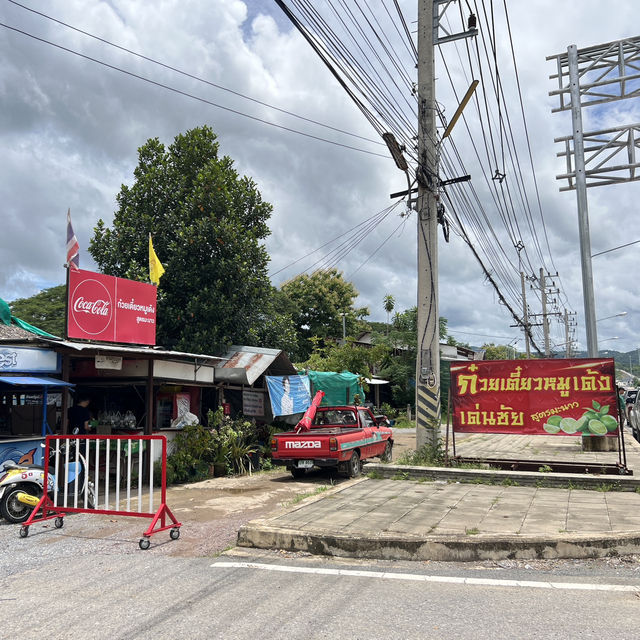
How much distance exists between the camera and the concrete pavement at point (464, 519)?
6.07 metres

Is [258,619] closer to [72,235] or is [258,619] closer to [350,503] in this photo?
[350,503]

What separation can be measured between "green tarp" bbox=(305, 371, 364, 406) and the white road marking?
1193 centimetres

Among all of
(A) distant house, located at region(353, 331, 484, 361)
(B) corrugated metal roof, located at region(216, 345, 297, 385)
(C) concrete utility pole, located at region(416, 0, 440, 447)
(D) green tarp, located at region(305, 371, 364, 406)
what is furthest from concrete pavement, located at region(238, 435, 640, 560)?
(A) distant house, located at region(353, 331, 484, 361)

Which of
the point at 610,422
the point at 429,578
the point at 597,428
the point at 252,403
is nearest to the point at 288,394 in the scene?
the point at 252,403

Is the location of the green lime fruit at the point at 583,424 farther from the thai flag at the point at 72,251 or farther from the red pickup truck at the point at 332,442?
the thai flag at the point at 72,251

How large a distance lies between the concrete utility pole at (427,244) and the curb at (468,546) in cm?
629

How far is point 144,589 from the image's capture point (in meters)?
5.13

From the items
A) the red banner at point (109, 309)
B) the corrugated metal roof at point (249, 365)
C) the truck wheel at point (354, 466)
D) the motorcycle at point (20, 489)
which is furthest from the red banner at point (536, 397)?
the motorcycle at point (20, 489)

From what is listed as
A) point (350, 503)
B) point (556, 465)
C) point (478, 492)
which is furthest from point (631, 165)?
point (350, 503)

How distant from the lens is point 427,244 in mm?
13117

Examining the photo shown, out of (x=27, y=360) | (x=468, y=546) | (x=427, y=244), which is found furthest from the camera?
(x=427, y=244)

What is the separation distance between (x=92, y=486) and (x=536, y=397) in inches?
337

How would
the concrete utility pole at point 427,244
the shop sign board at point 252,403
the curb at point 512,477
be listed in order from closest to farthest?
the curb at point 512,477 → the concrete utility pole at point 427,244 → the shop sign board at point 252,403

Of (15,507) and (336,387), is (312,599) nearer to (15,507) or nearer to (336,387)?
(15,507)
